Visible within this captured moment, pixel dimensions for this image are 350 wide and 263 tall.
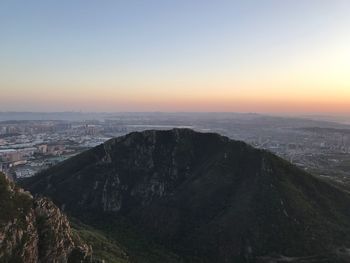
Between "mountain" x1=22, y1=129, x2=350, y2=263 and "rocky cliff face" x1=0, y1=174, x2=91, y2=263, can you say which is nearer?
"rocky cliff face" x1=0, y1=174, x2=91, y2=263

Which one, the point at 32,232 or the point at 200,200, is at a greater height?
the point at 32,232

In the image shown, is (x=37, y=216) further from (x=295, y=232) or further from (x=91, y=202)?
(x=91, y=202)

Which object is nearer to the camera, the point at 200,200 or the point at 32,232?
the point at 32,232

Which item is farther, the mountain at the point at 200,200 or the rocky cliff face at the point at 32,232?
the mountain at the point at 200,200

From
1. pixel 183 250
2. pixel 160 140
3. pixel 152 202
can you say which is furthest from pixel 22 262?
pixel 160 140
